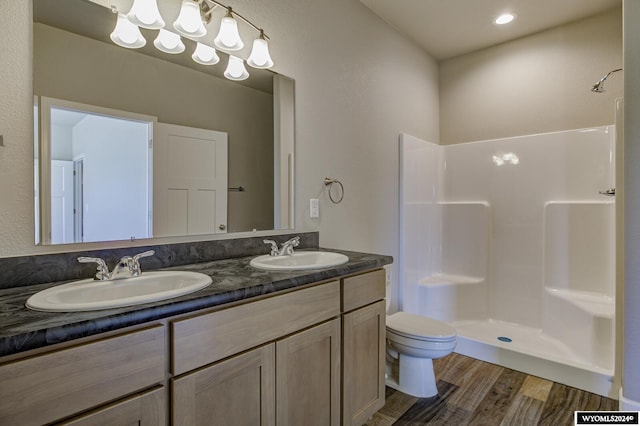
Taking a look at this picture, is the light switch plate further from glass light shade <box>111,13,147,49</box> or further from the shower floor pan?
the shower floor pan

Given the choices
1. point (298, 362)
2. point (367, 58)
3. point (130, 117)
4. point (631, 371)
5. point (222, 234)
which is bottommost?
point (631, 371)

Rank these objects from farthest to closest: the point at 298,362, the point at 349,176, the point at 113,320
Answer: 1. the point at 349,176
2. the point at 298,362
3. the point at 113,320

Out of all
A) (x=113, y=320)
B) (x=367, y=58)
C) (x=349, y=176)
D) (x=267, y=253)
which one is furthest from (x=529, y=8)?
(x=113, y=320)

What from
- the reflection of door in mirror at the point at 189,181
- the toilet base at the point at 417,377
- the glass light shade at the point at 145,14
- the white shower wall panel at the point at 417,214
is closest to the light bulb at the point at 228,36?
the glass light shade at the point at 145,14

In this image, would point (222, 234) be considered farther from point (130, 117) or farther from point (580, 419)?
point (580, 419)

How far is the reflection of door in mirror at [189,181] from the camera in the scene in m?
1.45

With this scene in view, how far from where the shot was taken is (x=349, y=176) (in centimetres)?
229

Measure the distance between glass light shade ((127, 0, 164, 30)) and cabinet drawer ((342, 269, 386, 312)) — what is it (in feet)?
4.31

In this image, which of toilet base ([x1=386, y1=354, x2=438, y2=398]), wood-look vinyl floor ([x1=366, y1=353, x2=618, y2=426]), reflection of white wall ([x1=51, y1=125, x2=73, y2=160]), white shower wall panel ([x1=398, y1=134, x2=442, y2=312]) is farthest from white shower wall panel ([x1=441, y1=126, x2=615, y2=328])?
reflection of white wall ([x1=51, y1=125, x2=73, y2=160])

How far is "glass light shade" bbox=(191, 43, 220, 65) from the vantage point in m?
1.54

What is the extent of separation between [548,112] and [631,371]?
2047 millimetres

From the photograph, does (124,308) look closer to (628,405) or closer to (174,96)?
(174,96)

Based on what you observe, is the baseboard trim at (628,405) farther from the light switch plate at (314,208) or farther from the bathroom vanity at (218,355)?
the light switch plate at (314,208)

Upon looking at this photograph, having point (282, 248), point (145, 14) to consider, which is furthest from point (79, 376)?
point (145, 14)
